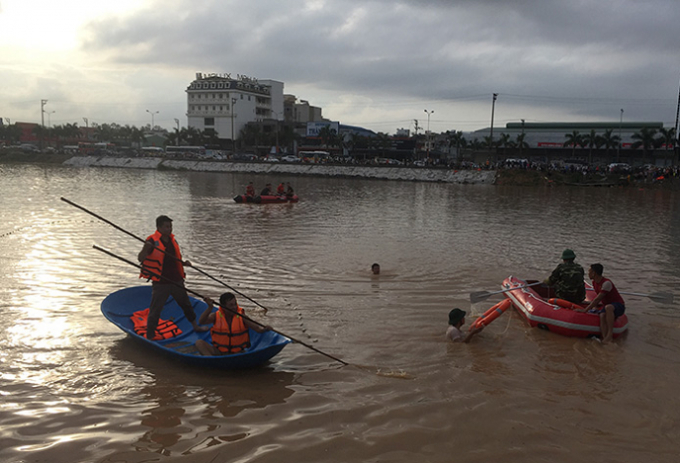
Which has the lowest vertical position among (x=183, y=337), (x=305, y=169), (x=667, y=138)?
(x=183, y=337)

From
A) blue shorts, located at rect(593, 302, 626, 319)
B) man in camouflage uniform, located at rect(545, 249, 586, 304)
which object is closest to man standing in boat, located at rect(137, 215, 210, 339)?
man in camouflage uniform, located at rect(545, 249, 586, 304)

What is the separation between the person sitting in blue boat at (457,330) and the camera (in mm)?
8219

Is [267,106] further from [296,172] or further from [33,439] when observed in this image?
[33,439]

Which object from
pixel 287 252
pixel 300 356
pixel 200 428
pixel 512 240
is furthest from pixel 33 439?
pixel 512 240

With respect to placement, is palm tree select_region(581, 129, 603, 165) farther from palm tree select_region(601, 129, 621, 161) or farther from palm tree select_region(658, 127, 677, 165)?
palm tree select_region(658, 127, 677, 165)

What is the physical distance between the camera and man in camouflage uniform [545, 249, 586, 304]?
29.8 ft

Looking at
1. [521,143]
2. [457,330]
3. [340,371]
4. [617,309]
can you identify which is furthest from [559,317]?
[521,143]

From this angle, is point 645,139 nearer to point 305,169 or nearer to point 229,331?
point 305,169

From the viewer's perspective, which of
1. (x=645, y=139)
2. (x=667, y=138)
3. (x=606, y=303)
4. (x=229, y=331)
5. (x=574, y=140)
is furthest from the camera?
(x=574, y=140)

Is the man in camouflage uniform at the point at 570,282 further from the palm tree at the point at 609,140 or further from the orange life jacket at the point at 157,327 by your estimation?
the palm tree at the point at 609,140

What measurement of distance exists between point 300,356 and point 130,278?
19.1 ft

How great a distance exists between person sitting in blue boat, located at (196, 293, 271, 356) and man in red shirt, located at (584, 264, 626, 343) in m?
5.51

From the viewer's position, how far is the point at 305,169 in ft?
199

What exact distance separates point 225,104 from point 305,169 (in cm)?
4836
